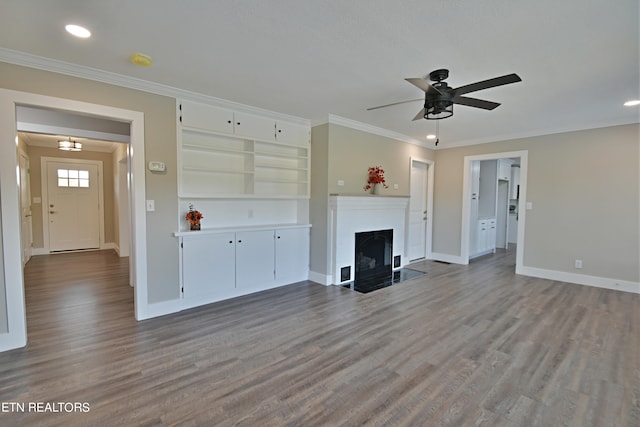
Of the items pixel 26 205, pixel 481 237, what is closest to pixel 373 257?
pixel 481 237

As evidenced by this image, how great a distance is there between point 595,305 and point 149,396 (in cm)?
501

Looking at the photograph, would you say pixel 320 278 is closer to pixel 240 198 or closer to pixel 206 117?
pixel 240 198

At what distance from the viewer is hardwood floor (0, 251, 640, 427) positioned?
187 centimetres

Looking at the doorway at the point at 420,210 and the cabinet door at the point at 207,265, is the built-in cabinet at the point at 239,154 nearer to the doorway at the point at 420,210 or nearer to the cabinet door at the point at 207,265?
the cabinet door at the point at 207,265

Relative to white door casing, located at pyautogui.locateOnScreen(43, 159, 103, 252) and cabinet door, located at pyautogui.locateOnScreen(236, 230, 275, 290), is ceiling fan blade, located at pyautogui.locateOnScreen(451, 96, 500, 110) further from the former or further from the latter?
white door casing, located at pyautogui.locateOnScreen(43, 159, 103, 252)

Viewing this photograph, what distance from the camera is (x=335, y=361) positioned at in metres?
2.44

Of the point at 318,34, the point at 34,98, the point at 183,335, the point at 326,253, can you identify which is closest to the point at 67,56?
the point at 34,98

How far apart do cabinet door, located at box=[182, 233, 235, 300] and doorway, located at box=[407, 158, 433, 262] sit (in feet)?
12.0

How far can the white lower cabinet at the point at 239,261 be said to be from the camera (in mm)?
3565

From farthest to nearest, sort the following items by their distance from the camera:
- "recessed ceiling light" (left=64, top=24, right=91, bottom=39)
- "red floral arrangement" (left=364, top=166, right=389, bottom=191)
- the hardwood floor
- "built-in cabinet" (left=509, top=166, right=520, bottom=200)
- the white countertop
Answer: "built-in cabinet" (left=509, top=166, right=520, bottom=200) → "red floral arrangement" (left=364, top=166, right=389, bottom=191) → the white countertop → "recessed ceiling light" (left=64, top=24, right=91, bottom=39) → the hardwood floor

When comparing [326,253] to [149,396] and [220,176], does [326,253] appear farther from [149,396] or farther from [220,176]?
[149,396]

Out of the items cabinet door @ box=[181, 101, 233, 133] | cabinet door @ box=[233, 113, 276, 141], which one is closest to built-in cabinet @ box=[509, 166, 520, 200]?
cabinet door @ box=[233, 113, 276, 141]

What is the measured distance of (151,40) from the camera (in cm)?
228

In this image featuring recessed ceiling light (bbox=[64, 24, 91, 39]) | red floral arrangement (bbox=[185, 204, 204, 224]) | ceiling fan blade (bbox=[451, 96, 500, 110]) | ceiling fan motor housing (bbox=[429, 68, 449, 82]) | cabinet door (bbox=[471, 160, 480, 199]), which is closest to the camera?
recessed ceiling light (bbox=[64, 24, 91, 39])
